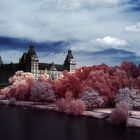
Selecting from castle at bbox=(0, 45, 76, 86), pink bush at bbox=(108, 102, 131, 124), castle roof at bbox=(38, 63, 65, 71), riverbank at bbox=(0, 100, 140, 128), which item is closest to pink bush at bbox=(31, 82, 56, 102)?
riverbank at bbox=(0, 100, 140, 128)

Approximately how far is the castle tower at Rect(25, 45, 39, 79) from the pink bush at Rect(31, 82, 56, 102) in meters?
60.2

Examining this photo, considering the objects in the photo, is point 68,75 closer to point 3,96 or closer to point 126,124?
point 3,96

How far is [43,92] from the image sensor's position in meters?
109

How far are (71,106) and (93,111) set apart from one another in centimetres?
629

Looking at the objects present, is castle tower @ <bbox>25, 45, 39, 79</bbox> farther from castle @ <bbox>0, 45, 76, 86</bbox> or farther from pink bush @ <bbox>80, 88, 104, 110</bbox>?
pink bush @ <bbox>80, 88, 104, 110</bbox>

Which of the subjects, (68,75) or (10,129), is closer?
(10,129)

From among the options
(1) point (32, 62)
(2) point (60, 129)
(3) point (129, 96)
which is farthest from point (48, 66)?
(2) point (60, 129)

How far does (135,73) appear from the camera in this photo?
99500 mm

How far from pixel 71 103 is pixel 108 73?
17.8m

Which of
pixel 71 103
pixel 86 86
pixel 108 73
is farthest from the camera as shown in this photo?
pixel 108 73

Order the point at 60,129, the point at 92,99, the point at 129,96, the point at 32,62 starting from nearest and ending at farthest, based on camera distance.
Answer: the point at 60,129
the point at 129,96
the point at 92,99
the point at 32,62

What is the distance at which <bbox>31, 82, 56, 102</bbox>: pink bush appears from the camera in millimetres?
107062

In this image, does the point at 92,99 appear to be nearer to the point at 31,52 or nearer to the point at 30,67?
the point at 30,67

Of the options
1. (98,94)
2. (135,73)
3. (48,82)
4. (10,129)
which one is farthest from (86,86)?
(10,129)
